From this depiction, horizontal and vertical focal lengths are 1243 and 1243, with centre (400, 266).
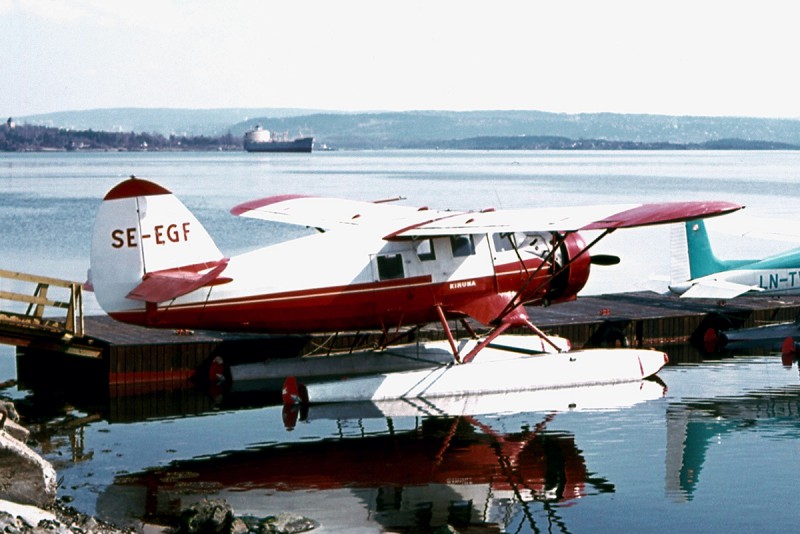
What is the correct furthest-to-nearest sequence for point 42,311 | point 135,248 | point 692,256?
point 692,256 < point 42,311 < point 135,248

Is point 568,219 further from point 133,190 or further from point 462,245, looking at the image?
point 133,190

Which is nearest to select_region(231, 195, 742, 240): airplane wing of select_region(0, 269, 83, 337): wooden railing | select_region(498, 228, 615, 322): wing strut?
select_region(498, 228, 615, 322): wing strut

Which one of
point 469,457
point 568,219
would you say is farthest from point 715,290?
point 469,457

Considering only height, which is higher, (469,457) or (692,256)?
(692,256)

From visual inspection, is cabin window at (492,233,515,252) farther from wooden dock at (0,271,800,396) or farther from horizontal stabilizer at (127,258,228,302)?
horizontal stabilizer at (127,258,228,302)

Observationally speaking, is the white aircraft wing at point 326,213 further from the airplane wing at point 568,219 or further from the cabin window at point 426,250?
the airplane wing at point 568,219

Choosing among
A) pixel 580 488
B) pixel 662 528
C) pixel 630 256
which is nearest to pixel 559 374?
pixel 580 488

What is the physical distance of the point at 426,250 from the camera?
2008cm

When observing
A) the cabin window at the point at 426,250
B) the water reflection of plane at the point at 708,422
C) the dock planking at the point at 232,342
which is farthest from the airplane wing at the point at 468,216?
the water reflection of plane at the point at 708,422

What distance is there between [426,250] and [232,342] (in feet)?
13.4

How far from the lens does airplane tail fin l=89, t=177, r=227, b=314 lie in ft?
60.0

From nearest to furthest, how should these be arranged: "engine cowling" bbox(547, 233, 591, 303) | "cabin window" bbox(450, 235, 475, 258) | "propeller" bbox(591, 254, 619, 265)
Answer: "cabin window" bbox(450, 235, 475, 258) → "engine cowling" bbox(547, 233, 591, 303) → "propeller" bbox(591, 254, 619, 265)

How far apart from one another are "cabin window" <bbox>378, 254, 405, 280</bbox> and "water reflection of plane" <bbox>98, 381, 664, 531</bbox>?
2.20 m

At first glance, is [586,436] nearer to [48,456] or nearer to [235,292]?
[235,292]
